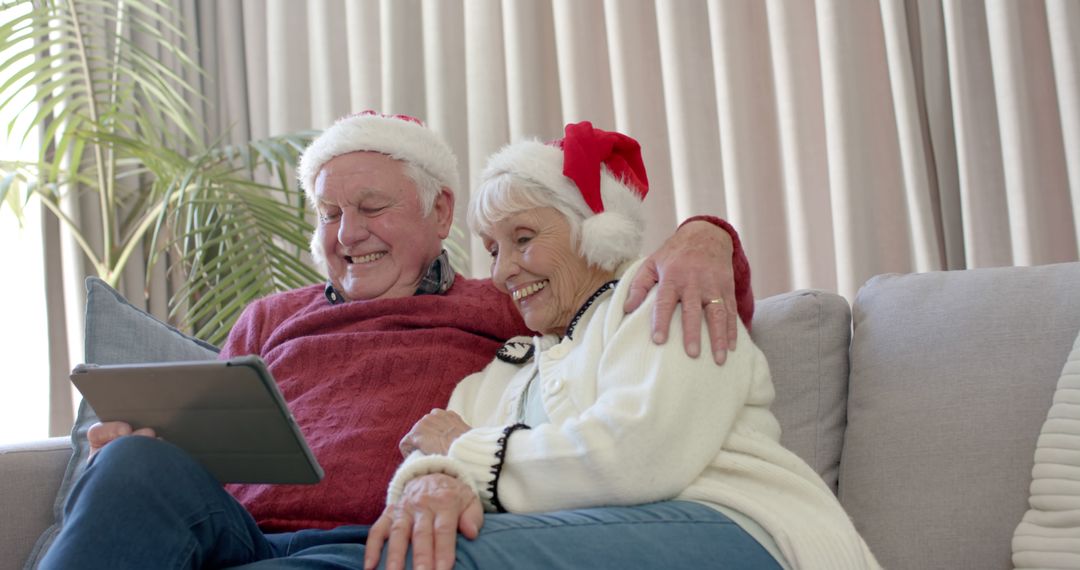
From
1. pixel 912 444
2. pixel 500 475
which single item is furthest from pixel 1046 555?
pixel 500 475

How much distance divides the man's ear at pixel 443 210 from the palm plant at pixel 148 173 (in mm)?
678

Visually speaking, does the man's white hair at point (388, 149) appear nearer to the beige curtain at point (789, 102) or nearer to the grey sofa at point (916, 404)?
the grey sofa at point (916, 404)

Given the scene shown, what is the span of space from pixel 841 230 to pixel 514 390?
1067 millimetres

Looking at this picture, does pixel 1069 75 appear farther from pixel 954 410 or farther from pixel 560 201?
pixel 560 201

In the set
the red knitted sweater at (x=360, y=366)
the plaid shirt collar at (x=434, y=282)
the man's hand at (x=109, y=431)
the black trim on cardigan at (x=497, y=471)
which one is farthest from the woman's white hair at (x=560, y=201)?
the man's hand at (x=109, y=431)

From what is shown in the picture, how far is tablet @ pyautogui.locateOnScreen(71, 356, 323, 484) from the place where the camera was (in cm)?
121

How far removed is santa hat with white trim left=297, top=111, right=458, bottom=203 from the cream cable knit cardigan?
0.69 metres

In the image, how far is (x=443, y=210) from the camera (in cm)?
202

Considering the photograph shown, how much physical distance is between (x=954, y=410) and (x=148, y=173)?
8.55ft

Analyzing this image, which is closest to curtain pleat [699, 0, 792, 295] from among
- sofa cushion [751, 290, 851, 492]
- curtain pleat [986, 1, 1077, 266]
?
curtain pleat [986, 1, 1077, 266]

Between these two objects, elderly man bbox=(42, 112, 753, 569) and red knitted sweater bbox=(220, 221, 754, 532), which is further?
red knitted sweater bbox=(220, 221, 754, 532)

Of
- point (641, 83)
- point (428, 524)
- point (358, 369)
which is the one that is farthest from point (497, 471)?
point (641, 83)

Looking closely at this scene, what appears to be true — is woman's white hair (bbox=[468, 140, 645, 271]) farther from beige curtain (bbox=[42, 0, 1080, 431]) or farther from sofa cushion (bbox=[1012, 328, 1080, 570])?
beige curtain (bbox=[42, 0, 1080, 431])

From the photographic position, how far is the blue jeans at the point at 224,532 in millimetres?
1116
